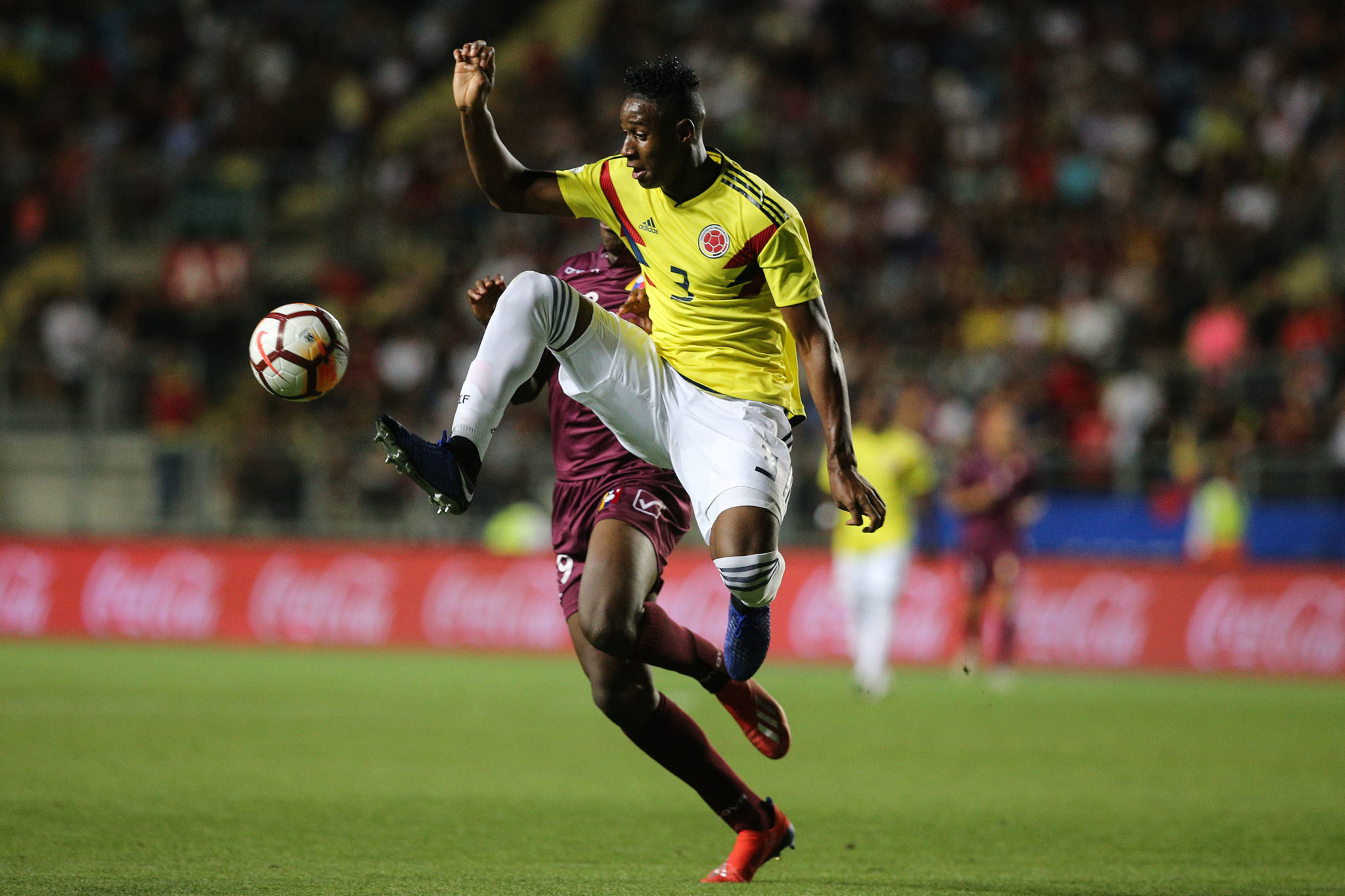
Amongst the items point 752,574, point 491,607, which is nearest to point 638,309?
point 752,574

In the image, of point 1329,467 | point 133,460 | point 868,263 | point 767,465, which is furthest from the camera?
point 868,263

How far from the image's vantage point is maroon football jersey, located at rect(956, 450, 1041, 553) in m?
14.5

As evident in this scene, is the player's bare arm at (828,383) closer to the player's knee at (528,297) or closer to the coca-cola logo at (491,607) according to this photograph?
the player's knee at (528,297)

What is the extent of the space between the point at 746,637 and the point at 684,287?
1229mm

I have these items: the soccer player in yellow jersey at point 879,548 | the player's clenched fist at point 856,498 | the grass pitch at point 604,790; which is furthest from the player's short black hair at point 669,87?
the soccer player in yellow jersey at point 879,548

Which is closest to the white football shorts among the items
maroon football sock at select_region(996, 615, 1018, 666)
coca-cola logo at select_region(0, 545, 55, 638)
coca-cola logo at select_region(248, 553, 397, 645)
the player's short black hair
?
the player's short black hair

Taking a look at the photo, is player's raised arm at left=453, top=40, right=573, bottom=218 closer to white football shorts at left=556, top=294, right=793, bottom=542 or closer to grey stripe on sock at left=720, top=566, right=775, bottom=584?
white football shorts at left=556, top=294, right=793, bottom=542

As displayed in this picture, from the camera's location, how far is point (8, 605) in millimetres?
17703

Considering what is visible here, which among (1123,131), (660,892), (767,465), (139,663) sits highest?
(1123,131)

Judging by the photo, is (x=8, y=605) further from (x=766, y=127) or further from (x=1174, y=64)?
(x=1174, y=64)

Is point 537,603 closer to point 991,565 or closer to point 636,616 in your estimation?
point 991,565

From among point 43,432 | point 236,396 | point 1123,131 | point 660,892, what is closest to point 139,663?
point 43,432

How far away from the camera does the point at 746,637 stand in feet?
18.0

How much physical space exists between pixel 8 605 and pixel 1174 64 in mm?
15000
